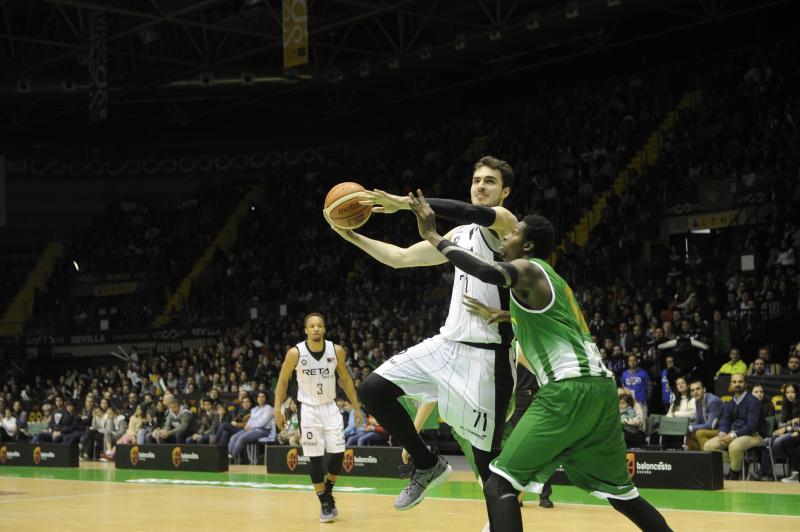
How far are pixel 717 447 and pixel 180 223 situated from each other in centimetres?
2693

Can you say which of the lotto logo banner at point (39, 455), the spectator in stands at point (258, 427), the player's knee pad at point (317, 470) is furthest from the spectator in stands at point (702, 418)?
the lotto logo banner at point (39, 455)

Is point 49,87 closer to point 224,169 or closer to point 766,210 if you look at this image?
point 224,169

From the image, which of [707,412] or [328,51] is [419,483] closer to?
[707,412]

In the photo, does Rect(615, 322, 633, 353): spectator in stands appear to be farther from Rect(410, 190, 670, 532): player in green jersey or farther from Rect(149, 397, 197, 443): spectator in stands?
Rect(410, 190, 670, 532): player in green jersey

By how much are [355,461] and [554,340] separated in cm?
1141

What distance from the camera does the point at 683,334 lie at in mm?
18109

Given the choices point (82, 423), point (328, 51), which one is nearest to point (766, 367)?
point (82, 423)

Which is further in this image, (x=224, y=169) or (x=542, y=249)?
(x=224, y=169)

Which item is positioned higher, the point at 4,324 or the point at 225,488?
the point at 4,324

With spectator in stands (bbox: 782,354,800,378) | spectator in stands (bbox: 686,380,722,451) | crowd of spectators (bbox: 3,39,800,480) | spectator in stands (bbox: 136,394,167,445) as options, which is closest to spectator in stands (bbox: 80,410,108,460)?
crowd of spectators (bbox: 3,39,800,480)

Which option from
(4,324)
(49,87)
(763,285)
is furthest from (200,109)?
(763,285)

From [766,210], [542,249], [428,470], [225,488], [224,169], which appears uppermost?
[224,169]

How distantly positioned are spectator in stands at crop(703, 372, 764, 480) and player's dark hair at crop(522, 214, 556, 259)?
9483 mm

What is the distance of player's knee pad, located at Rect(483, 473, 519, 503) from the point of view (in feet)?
18.3
